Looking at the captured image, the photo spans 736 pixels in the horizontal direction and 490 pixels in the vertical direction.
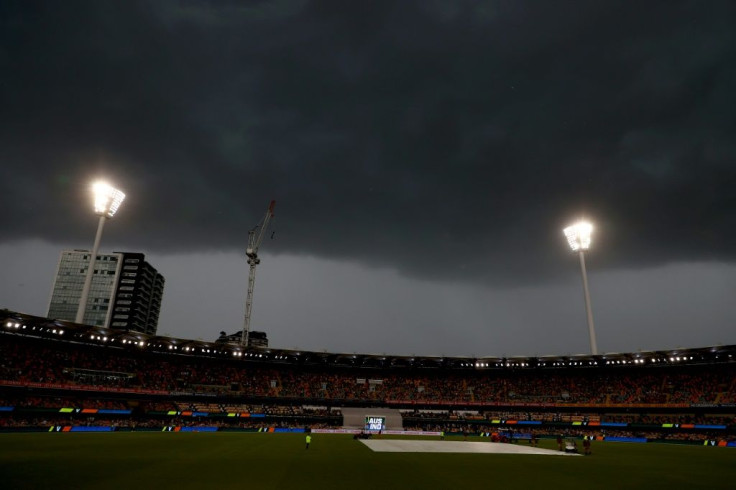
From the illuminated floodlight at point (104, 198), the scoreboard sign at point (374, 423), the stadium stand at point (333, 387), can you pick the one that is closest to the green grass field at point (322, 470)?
the stadium stand at point (333, 387)

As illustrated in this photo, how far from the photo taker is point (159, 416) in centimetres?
6481

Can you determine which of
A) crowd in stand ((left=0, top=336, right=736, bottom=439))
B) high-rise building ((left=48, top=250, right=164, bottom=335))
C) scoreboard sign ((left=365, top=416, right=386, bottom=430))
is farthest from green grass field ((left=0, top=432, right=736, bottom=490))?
high-rise building ((left=48, top=250, right=164, bottom=335))

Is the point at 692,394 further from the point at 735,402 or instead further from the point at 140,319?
the point at 140,319

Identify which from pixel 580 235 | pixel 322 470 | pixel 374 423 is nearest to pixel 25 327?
pixel 374 423

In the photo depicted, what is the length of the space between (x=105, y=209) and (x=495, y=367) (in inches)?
2998

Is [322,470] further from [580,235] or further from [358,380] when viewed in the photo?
[358,380]

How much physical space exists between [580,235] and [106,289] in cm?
18557

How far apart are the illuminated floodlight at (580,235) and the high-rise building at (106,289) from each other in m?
175

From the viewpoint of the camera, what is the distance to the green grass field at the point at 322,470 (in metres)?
18.7

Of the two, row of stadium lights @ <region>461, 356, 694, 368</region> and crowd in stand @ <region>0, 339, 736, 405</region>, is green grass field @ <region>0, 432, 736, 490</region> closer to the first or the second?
crowd in stand @ <region>0, 339, 736, 405</region>

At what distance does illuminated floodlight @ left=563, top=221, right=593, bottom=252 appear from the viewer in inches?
2729

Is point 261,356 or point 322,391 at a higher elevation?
point 261,356

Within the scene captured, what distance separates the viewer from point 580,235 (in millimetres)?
69562

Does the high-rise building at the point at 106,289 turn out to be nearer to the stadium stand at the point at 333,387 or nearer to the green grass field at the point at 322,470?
the stadium stand at the point at 333,387
